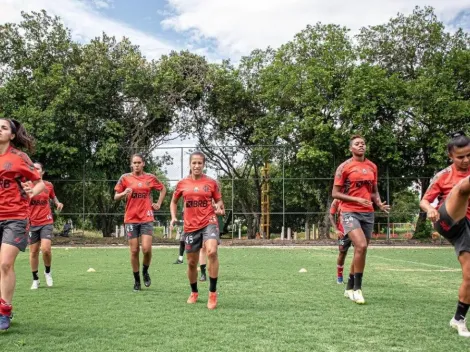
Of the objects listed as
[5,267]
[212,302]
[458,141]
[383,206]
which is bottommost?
[212,302]

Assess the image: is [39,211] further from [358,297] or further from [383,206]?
[383,206]

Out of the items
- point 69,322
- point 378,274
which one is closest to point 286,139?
point 378,274

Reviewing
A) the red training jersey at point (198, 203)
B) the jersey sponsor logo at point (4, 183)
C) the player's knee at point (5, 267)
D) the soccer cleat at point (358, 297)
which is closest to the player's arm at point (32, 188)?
the jersey sponsor logo at point (4, 183)

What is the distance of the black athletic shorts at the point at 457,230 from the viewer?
5125 millimetres

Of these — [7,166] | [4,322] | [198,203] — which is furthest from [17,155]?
[198,203]

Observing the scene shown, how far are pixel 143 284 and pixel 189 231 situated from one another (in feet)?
8.24

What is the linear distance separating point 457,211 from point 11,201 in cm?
450

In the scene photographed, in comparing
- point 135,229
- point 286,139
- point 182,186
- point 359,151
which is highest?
point 286,139

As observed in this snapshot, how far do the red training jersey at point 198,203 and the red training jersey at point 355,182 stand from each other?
1.87 m

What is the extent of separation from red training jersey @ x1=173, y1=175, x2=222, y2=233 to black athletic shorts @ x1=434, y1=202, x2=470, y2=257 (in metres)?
3.10

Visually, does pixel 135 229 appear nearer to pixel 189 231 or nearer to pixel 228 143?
pixel 189 231

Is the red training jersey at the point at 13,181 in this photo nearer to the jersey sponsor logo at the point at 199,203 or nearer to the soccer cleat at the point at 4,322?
the soccer cleat at the point at 4,322

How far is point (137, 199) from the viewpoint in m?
8.80

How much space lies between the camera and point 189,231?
7.23 metres
